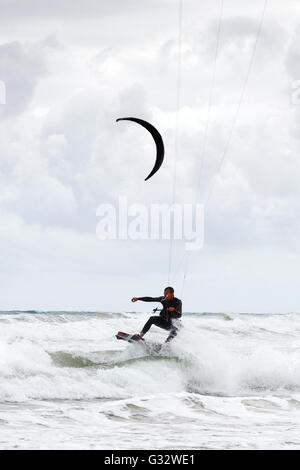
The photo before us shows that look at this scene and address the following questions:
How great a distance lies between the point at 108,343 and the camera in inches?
851

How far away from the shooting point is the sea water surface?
332 inches

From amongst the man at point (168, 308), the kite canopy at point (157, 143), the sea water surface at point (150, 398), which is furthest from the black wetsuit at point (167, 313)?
the kite canopy at point (157, 143)

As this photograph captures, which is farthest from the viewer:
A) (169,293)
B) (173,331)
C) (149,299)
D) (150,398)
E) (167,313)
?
(173,331)

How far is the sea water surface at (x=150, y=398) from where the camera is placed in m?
8.45

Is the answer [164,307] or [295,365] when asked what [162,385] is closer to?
[164,307]

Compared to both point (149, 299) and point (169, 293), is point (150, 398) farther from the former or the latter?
point (169, 293)

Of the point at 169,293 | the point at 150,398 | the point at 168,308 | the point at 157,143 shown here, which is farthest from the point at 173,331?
the point at 157,143

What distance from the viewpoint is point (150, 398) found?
11.8 metres

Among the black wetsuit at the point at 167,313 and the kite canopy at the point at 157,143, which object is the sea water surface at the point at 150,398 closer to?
the black wetsuit at the point at 167,313

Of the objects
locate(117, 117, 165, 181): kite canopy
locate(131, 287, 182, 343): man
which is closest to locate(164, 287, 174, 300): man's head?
locate(131, 287, 182, 343): man
